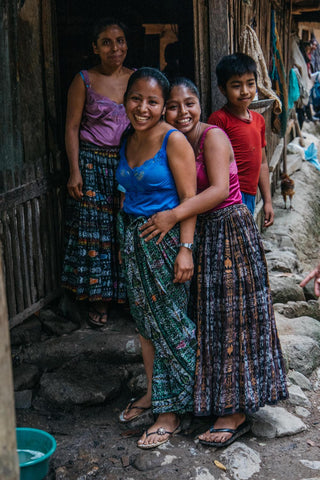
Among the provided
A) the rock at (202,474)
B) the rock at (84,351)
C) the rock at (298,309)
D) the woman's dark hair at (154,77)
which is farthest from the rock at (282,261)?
the woman's dark hair at (154,77)

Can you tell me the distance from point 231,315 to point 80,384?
1.19 meters

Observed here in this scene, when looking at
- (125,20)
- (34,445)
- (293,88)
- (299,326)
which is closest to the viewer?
(34,445)

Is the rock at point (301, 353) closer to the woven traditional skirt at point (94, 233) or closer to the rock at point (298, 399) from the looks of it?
the rock at point (298, 399)

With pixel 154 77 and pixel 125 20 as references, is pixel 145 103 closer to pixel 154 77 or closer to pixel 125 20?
pixel 154 77

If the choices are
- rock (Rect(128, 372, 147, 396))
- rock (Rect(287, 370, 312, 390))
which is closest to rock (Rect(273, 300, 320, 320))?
rock (Rect(287, 370, 312, 390))

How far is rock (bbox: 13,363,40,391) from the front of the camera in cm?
397

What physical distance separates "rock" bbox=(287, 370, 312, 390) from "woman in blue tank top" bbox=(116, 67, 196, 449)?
3.41ft

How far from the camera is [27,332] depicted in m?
4.34

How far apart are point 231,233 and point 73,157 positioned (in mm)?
1409

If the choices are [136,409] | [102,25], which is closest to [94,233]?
[136,409]

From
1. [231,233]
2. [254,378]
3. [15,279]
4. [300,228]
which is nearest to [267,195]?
[231,233]

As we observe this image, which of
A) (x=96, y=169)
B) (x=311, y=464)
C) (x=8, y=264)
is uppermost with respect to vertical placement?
(x=96, y=169)

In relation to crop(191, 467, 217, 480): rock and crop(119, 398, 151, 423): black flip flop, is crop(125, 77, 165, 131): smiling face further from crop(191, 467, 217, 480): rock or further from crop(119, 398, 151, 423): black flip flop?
crop(191, 467, 217, 480): rock

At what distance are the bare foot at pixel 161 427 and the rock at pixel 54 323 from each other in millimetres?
1225
